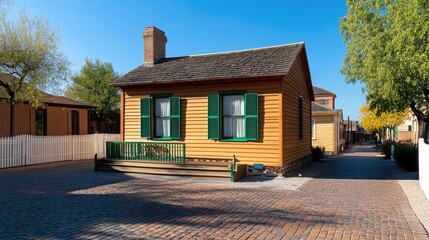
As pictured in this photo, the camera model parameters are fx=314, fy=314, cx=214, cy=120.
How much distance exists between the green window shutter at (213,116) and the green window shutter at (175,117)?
1456mm

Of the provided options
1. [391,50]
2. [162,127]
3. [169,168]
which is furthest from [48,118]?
[391,50]

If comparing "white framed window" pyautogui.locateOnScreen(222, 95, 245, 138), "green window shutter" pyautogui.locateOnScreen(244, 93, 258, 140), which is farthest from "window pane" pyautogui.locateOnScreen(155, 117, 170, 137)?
"green window shutter" pyautogui.locateOnScreen(244, 93, 258, 140)

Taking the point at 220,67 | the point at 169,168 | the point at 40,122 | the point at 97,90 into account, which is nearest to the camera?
the point at 169,168

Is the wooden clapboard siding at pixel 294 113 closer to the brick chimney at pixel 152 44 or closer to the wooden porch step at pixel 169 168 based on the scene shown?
the wooden porch step at pixel 169 168

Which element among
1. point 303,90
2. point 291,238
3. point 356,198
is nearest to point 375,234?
point 291,238

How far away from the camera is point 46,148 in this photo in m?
16.8

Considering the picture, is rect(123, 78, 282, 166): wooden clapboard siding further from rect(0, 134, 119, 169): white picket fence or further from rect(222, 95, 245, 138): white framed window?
rect(0, 134, 119, 169): white picket fence

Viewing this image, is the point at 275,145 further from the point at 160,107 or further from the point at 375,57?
the point at 375,57

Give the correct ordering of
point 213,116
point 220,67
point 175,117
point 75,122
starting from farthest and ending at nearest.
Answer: point 75,122
point 220,67
point 175,117
point 213,116

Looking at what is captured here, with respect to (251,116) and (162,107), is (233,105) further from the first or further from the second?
(162,107)

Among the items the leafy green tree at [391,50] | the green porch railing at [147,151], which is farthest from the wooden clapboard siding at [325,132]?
the green porch railing at [147,151]

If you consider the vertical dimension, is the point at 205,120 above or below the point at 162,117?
below

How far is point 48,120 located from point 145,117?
37.1ft

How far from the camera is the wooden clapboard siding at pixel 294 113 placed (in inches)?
503
